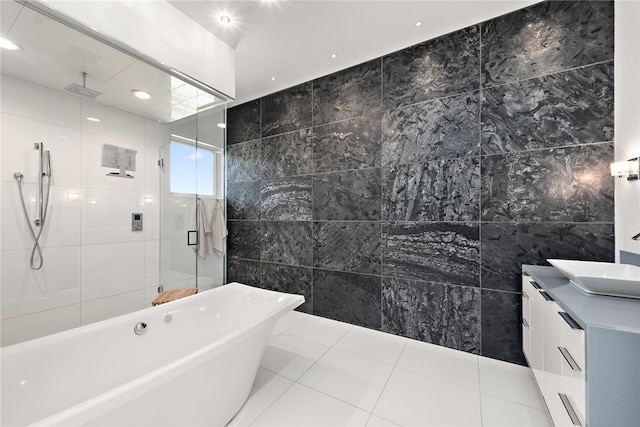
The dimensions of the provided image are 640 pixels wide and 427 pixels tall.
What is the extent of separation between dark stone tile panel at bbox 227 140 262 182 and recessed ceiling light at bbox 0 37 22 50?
2219 millimetres

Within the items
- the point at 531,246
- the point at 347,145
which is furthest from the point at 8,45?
the point at 531,246

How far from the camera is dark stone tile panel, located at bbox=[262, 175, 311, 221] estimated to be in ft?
10.0

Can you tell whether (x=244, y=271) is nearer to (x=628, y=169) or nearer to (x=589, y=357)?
(x=589, y=357)

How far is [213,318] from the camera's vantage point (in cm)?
200

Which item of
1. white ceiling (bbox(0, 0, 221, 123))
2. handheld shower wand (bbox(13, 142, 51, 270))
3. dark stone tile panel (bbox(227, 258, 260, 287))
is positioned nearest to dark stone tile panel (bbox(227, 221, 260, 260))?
dark stone tile panel (bbox(227, 258, 260, 287))

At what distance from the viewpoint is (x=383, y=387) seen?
1769 mm

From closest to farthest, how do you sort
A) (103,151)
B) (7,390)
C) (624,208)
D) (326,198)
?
(7,390) → (624,208) → (103,151) → (326,198)

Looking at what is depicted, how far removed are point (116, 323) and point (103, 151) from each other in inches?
65.0

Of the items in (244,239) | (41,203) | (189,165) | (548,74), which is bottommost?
(244,239)

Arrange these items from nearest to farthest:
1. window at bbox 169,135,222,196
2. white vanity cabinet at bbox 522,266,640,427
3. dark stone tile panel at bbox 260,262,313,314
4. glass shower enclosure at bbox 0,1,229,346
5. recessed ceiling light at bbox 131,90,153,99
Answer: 1. white vanity cabinet at bbox 522,266,640,427
2. glass shower enclosure at bbox 0,1,229,346
3. recessed ceiling light at bbox 131,90,153,99
4. window at bbox 169,135,222,196
5. dark stone tile panel at bbox 260,262,313,314

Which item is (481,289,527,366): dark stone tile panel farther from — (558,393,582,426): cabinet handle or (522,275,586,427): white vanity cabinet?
(558,393,582,426): cabinet handle

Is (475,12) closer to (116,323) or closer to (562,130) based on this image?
(562,130)

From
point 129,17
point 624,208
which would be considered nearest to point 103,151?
point 129,17

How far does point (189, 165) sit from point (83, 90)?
0.95 metres
